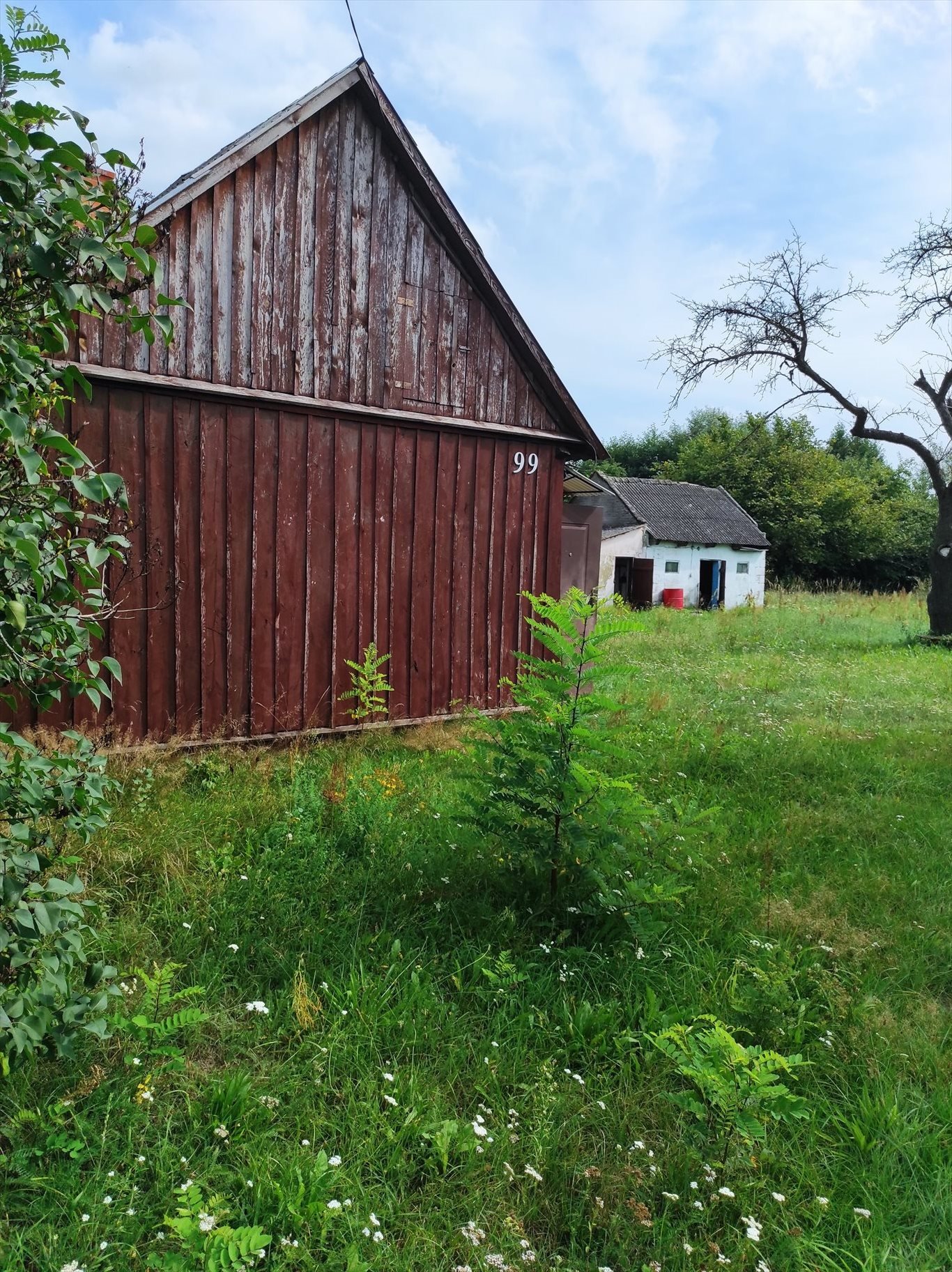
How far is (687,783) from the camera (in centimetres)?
Answer: 653

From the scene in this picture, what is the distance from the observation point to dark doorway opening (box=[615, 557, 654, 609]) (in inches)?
1105

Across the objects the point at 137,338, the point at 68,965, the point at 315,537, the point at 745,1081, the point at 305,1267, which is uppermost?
the point at 137,338

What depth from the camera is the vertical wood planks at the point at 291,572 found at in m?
7.04

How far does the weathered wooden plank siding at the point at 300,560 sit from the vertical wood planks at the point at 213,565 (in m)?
0.01

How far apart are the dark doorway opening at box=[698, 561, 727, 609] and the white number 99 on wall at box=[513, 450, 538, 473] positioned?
22682 mm

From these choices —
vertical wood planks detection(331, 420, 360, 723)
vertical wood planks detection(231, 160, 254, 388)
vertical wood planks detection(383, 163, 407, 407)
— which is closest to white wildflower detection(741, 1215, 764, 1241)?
vertical wood planks detection(331, 420, 360, 723)

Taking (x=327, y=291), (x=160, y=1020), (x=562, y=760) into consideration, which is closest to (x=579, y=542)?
(x=327, y=291)

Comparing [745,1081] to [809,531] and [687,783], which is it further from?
[809,531]

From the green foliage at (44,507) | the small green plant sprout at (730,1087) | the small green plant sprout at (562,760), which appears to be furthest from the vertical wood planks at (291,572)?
the small green plant sprout at (730,1087)

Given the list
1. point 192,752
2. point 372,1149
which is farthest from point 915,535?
point 372,1149

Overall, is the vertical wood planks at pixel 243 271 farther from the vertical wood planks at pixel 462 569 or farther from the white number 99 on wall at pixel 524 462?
the white number 99 on wall at pixel 524 462

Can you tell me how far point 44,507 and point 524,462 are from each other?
6.98m

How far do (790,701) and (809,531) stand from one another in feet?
90.6

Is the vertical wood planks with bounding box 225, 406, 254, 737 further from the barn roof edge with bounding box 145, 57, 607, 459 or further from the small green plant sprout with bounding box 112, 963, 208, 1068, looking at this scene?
the small green plant sprout with bounding box 112, 963, 208, 1068
